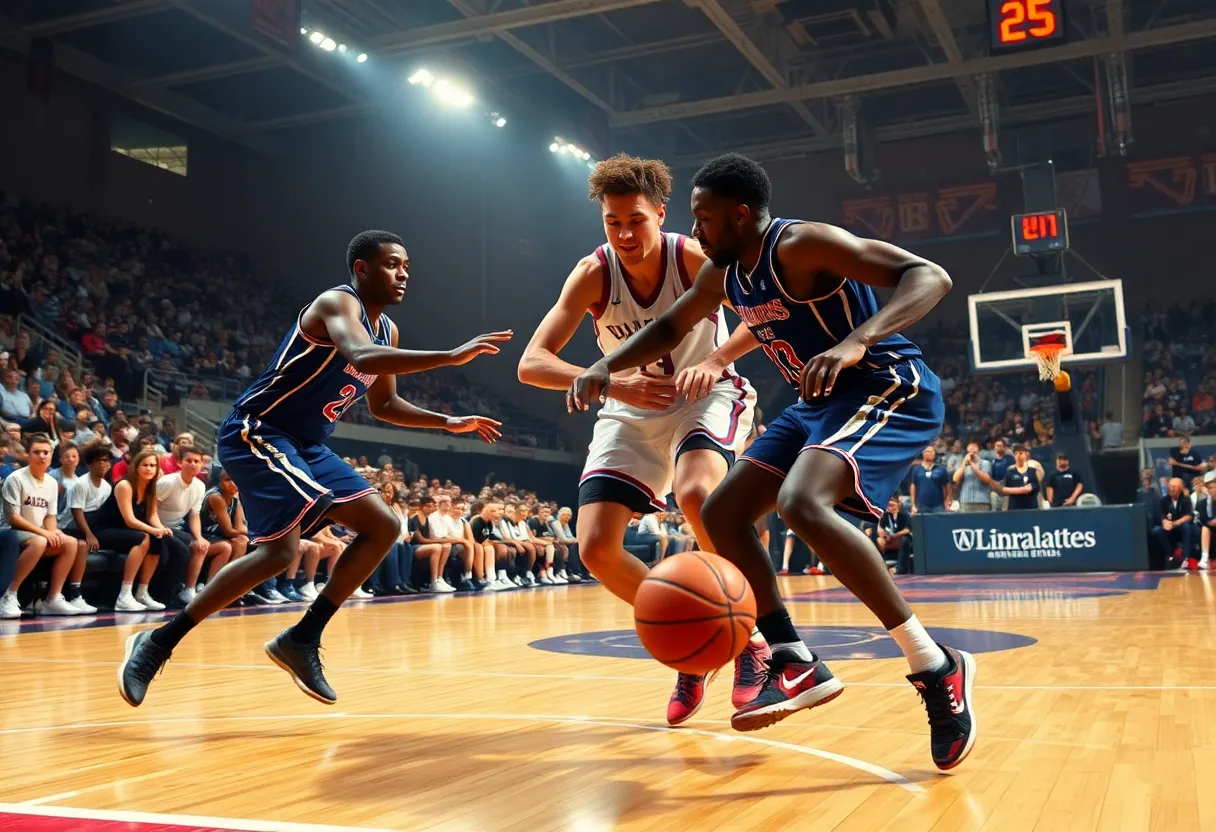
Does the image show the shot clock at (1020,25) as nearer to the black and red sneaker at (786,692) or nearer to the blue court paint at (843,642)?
the blue court paint at (843,642)

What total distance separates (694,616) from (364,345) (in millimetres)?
1537

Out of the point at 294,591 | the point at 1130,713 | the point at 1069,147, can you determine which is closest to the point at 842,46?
the point at 1069,147

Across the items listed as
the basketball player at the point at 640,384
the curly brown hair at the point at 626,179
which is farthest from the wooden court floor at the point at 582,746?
the curly brown hair at the point at 626,179

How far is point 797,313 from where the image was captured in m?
3.17

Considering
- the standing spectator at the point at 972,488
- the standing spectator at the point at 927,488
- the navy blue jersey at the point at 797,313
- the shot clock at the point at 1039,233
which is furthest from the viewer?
the shot clock at the point at 1039,233

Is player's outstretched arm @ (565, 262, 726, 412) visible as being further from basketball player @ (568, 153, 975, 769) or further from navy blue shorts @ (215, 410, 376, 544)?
navy blue shorts @ (215, 410, 376, 544)

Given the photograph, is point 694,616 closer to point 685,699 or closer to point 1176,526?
point 685,699

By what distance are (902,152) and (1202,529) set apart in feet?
43.1

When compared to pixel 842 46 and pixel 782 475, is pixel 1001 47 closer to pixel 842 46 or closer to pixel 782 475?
pixel 842 46

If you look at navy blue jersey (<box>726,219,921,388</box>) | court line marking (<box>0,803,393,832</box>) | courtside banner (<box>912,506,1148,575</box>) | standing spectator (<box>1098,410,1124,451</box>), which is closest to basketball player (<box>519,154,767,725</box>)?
navy blue jersey (<box>726,219,921,388</box>)

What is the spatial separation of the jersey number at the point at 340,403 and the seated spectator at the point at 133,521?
5009 mm

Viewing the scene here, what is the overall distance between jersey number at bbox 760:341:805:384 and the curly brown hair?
2.54 feet

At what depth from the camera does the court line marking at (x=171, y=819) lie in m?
2.26

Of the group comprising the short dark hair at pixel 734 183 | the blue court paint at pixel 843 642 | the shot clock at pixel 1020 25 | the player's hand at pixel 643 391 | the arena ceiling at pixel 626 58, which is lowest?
the blue court paint at pixel 843 642
